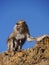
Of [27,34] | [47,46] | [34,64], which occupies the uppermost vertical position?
[27,34]

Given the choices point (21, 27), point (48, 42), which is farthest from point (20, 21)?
point (48, 42)

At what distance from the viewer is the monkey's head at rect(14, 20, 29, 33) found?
60.2 feet

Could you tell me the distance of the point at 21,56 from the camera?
46.1 ft

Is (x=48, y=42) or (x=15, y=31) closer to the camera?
(x=48, y=42)

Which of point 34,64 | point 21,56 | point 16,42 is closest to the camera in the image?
point 34,64

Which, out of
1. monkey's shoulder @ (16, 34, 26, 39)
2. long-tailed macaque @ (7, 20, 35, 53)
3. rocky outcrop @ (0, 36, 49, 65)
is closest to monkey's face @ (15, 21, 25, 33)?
long-tailed macaque @ (7, 20, 35, 53)

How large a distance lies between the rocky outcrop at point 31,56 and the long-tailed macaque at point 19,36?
3.27 metres

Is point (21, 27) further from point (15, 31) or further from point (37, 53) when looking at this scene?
point (37, 53)

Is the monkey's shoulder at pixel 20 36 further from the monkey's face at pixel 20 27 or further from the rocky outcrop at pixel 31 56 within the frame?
the rocky outcrop at pixel 31 56

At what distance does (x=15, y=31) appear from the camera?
Answer: 1831cm

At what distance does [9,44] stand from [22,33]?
98 cm

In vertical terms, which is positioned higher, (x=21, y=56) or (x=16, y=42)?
(x=16, y=42)

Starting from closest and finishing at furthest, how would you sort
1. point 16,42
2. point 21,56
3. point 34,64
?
point 34,64 → point 21,56 → point 16,42

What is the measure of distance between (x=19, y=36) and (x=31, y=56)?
4.58m
